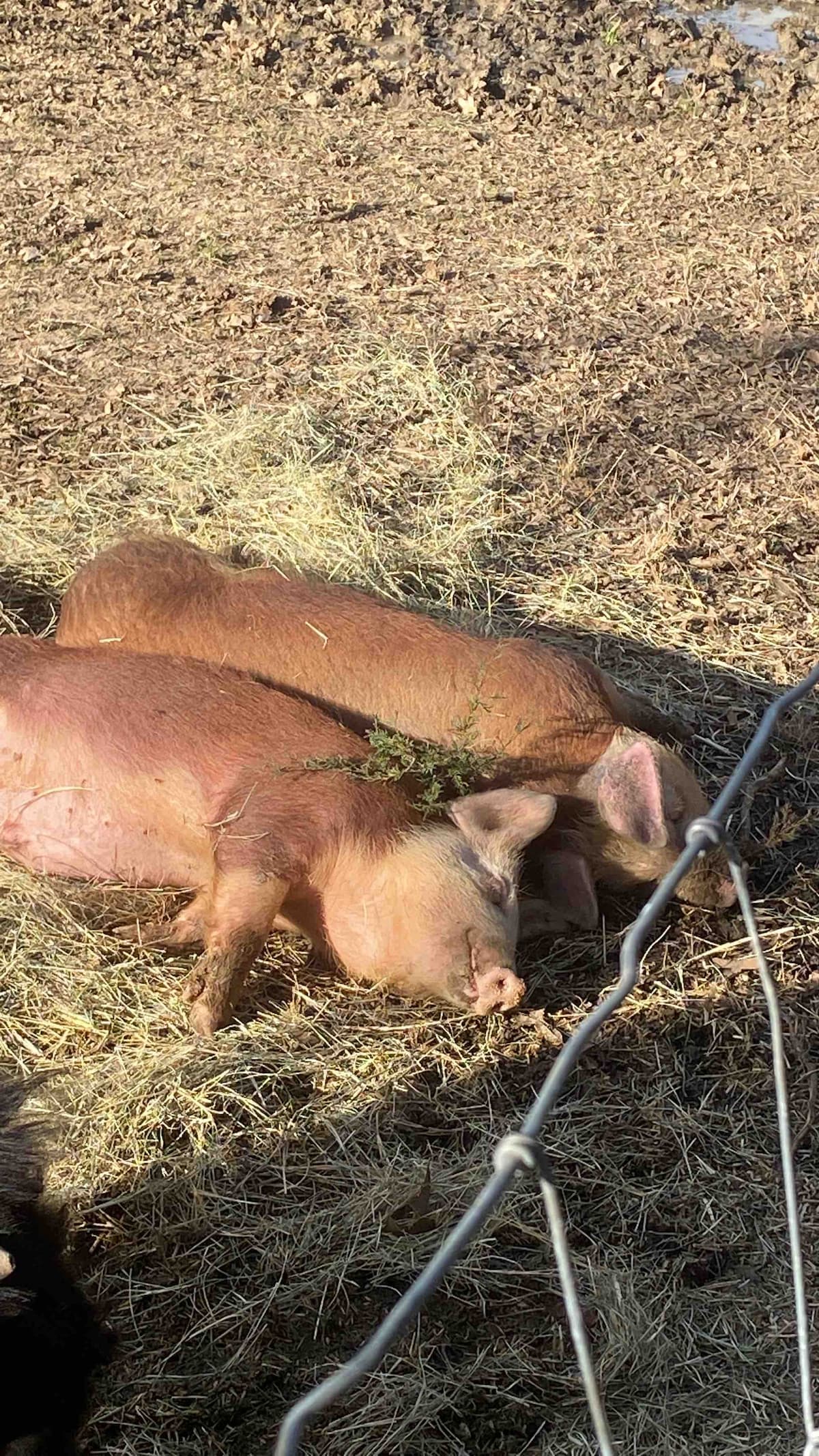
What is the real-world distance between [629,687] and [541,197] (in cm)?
386

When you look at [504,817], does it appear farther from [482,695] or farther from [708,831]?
[708,831]

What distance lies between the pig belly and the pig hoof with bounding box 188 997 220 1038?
0.44 m

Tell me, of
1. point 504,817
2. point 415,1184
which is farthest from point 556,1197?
point 504,817

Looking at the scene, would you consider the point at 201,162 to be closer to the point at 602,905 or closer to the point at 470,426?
the point at 470,426

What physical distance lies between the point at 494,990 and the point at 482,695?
847 millimetres

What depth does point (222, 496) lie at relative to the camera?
5117 mm

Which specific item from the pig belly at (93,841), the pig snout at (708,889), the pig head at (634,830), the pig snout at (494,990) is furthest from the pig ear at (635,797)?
the pig belly at (93,841)

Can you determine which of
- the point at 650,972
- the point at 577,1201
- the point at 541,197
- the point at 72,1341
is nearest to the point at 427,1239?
the point at 577,1201

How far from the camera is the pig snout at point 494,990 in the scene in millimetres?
3357

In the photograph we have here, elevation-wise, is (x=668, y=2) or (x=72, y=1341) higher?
(x=668, y=2)

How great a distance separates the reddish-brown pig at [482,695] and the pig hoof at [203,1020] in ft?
2.90

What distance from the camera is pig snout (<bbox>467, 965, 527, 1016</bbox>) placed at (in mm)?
3357

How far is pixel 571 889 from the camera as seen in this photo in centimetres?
373

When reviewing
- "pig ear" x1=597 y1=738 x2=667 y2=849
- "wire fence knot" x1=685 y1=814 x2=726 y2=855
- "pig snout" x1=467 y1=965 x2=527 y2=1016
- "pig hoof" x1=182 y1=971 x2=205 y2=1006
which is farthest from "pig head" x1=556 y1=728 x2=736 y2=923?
"wire fence knot" x1=685 y1=814 x2=726 y2=855
